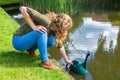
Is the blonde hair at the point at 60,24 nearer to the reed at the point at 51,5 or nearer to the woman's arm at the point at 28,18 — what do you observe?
the woman's arm at the point at 28,18

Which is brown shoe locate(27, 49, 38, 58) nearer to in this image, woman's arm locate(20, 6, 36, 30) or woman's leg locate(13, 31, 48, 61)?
woman's leg locate(13, 31, 48, 61)

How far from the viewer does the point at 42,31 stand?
5500 millimetres

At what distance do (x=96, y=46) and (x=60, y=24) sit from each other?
4.15 m

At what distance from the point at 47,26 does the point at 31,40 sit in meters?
0.35

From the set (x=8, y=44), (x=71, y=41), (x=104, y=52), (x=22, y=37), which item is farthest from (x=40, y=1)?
(x=22, y=37)

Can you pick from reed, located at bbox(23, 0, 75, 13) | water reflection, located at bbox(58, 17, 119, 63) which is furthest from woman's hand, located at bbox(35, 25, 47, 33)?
reed, located at bbox(23, 0, 75, 13)

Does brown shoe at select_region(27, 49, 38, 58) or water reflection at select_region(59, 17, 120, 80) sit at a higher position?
brown shoe at select_region(27, 49, 38, 58)

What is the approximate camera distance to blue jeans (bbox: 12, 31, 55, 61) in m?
5.55

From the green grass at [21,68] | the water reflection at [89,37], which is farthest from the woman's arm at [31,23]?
the water reflection at [89,37]

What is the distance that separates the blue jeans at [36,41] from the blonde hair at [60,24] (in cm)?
14

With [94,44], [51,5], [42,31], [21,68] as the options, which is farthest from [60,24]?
[51,5]

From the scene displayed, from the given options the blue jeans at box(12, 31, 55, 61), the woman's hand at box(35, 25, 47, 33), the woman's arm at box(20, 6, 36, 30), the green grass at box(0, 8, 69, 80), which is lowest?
the green grass at box(0, 8, 69, 80)

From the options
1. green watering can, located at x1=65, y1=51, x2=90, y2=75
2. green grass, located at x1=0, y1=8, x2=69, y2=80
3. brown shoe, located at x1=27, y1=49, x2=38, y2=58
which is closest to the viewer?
green grass, located at x1=0, y1=8, x2=69, y2=80

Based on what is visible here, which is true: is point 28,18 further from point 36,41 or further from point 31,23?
point 36,41
